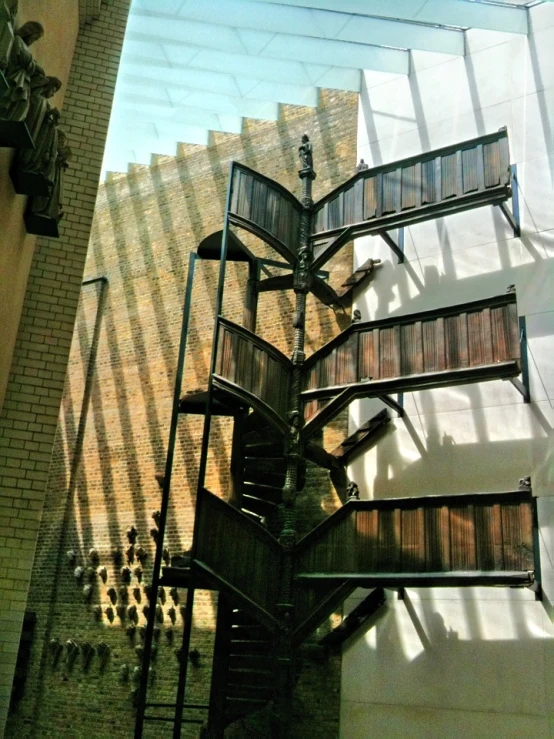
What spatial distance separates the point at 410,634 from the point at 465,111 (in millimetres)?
8268

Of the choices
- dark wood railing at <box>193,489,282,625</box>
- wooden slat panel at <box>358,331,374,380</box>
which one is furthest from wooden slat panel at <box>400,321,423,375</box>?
dark wood railing at <box>193,489,282,625</box>

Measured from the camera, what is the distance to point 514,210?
494 inches

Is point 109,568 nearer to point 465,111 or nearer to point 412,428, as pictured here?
point 412,428

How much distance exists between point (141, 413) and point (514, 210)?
25.8 feet

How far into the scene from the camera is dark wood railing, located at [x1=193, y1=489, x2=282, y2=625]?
33.8ft

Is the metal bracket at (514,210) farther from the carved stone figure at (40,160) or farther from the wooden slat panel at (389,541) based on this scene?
the carved stone figure at (40,160)

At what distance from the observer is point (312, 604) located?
10805 mm

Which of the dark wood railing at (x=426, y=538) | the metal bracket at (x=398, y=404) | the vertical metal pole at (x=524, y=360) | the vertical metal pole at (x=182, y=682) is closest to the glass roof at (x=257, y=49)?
the vertical metal pole at (x=524, y=360)

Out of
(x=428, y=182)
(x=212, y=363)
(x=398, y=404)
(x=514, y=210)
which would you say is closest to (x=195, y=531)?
(x=212, y=363)

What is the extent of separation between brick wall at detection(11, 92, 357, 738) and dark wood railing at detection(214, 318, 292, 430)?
1.94m

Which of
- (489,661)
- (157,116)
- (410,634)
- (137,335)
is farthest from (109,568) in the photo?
(157,116)

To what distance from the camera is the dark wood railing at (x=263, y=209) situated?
40.9 feet

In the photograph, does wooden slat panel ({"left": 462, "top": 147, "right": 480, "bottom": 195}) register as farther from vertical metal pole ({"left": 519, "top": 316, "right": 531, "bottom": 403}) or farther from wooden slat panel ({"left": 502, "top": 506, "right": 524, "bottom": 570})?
wooden slat panel ({"left": 502, "top": 506, "right": 524, "bottom": 570})

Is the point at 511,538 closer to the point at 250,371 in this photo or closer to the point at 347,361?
the point at 347,361
